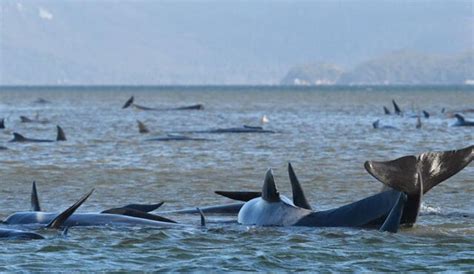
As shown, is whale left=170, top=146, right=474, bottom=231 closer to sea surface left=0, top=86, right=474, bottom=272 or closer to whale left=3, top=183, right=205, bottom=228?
sea surface left=0, top=86, right=474, bottom=272

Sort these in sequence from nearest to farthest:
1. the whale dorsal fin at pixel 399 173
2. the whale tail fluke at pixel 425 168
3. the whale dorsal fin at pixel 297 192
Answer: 1. the whale dorsal fin at pixel 399 173
2. the whale tail fluke at pixel 425 168
3. the whale dorsal fin at pixel 297 192

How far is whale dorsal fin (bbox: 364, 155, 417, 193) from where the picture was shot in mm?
12195

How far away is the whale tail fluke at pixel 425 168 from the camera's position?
12453 millimetres

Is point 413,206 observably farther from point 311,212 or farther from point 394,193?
point 311,212

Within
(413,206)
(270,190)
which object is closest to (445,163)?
(413,206)

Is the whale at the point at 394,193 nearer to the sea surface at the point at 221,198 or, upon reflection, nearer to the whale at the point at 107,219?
the sea surface at the point at 221,198

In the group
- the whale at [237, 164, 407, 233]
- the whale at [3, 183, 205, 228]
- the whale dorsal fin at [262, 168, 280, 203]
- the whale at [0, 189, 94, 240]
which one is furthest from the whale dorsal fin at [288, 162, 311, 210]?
the whale at [0, 189, 94, 240]

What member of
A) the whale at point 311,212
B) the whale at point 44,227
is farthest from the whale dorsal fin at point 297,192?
the whale at point 44,227

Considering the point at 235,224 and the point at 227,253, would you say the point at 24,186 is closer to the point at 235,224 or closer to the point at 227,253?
the point at 235,224

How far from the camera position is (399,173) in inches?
492

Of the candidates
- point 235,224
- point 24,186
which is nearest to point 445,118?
point 24,186

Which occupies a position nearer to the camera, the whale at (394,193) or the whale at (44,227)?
the whale at (394,193)

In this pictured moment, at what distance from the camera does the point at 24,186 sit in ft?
68.1

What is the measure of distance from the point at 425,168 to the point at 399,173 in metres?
0.39
